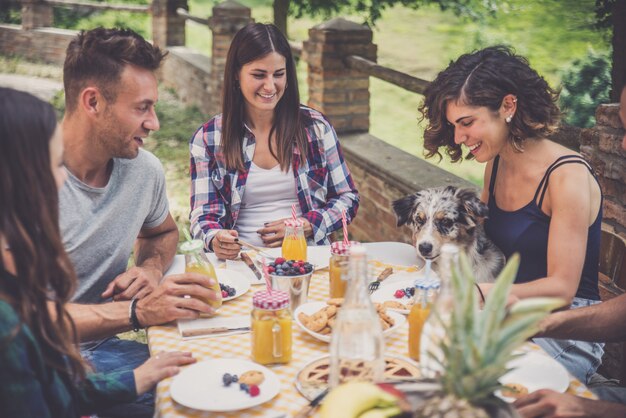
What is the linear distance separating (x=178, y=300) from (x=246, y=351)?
33 centimetres

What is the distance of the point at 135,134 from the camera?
2918 millimetres

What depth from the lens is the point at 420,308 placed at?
208cm

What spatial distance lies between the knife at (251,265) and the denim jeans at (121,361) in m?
0.55

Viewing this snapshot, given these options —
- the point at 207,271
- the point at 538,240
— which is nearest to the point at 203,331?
the point at 207,271

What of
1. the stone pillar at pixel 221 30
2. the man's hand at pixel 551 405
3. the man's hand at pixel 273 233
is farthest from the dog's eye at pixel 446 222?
the stone pillar at pixel 221 30

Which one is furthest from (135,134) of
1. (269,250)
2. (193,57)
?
(193,57)

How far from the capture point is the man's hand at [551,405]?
1.80 metres

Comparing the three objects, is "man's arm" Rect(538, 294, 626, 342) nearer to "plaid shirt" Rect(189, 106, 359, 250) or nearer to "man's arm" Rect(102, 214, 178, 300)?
"man's arm" Rect(102, 214, 178, 300)

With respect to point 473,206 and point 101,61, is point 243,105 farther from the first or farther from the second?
point 473,206

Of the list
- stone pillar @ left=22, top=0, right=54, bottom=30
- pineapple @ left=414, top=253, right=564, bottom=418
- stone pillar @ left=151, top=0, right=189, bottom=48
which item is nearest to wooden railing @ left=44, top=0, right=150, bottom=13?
stone pillar @ left=22, top=0, right=54, bottom=30

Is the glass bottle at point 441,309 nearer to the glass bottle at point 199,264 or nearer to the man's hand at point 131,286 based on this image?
the glass bottle at point 199,264

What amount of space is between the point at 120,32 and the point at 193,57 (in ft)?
28.9

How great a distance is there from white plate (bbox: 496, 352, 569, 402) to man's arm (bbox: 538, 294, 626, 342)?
0.25m

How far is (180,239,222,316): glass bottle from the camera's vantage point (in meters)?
2.41
